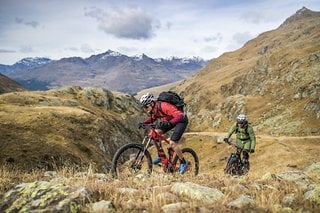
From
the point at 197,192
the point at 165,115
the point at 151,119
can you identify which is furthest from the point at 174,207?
the point at 151,119

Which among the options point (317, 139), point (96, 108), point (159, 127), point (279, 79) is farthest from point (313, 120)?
point (159, 127)

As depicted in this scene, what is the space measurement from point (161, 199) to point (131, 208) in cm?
72

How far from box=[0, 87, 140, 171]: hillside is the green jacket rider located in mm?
11057

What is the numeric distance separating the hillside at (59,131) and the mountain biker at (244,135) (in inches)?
435

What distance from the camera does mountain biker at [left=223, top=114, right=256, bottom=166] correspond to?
2067cm

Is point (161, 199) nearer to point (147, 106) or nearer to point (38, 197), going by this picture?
point (38, 197)

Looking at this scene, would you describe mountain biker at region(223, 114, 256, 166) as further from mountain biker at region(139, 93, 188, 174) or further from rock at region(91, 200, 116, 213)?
rock at region(91, 200, 116, 213)

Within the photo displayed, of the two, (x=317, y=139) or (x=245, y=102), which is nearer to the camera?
(x=317, y=139)

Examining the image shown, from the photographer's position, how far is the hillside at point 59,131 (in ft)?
140

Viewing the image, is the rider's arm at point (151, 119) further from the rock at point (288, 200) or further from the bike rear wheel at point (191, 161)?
the rock at point (288, 200)

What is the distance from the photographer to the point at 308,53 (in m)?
127

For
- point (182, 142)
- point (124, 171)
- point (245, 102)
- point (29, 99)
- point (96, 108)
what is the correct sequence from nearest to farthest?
point (124, 171)
point (29, 99)
point (182, 142)
point (96, 108)
point (245, 102)

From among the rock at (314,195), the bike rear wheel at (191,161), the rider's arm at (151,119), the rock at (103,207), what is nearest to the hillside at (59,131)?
the bike rear wheel at (191,161)

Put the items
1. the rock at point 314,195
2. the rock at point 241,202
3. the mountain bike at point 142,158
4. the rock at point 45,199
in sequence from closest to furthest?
1. the rock at point 45,199
2. the rock at point 241,202
3. the rock at point 314,195
4. the mountain bike at point 142,158
